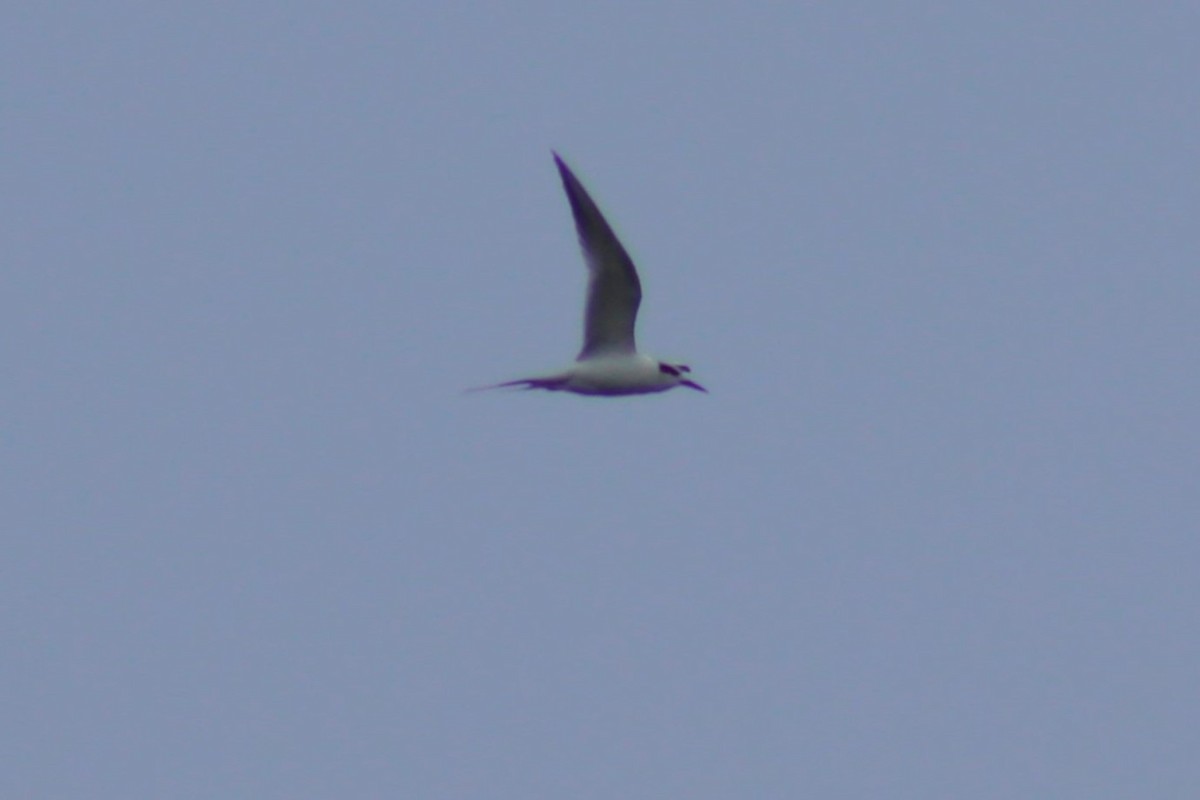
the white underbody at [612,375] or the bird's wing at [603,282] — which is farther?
the white underbody at [612,375]

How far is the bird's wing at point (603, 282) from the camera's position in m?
23.3

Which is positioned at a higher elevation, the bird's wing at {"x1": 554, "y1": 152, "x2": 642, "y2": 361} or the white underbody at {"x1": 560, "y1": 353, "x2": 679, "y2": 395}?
the bird's wing at {"x1": 554, "y1": 152, "x2": 642, "y2": 361}

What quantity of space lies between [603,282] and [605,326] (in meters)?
0.51

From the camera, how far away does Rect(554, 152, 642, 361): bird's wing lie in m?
23.3

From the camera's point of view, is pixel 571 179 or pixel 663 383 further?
pixel 663 383

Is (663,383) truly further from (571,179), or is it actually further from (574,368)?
(571,179)

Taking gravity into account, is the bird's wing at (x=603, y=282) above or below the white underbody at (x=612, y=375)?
above

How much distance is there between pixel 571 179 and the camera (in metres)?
23.1

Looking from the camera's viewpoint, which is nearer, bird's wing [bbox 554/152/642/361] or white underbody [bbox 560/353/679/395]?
bird's wing [bbox 554/152/642/361]

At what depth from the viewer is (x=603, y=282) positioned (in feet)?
78.3

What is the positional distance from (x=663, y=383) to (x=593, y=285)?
147 cm

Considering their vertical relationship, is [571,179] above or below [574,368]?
above

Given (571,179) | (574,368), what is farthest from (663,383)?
(571,179)

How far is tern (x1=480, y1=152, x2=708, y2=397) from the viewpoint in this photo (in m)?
23.5
